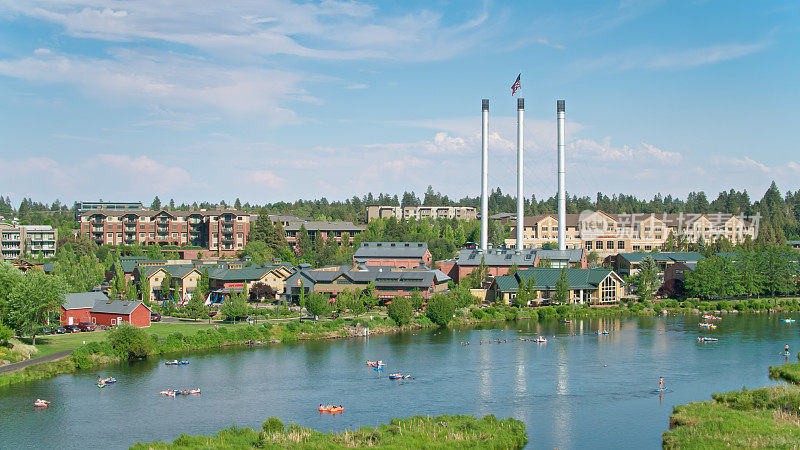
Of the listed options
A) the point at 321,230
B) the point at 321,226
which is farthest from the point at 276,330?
the point at 321,226

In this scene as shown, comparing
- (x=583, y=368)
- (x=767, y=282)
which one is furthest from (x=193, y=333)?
(x=767, y=282)

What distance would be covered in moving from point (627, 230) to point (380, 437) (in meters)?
62.0

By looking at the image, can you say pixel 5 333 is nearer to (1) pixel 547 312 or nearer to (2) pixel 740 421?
(2) pixel 740 421

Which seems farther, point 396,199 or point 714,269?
point 396,199

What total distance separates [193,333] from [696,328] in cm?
2903

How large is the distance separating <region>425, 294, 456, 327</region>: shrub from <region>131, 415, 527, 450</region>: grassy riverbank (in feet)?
72.5

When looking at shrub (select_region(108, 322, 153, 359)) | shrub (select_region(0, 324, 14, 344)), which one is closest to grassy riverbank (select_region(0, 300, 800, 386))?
shrub (select_region(108, 322, 153, 359))

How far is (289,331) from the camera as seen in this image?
40906 millimetres

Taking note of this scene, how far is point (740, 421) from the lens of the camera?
22.5m

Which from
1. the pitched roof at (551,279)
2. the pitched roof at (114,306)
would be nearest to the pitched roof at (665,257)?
the pitched roof at (551,279)

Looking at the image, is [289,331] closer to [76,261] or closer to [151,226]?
[76,261]

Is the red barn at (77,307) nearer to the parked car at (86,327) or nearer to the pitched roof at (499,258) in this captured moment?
the parked car at (86,327)

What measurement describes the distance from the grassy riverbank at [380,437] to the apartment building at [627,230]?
53.9 meters

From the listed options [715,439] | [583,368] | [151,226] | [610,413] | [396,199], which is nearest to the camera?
[715,439]
